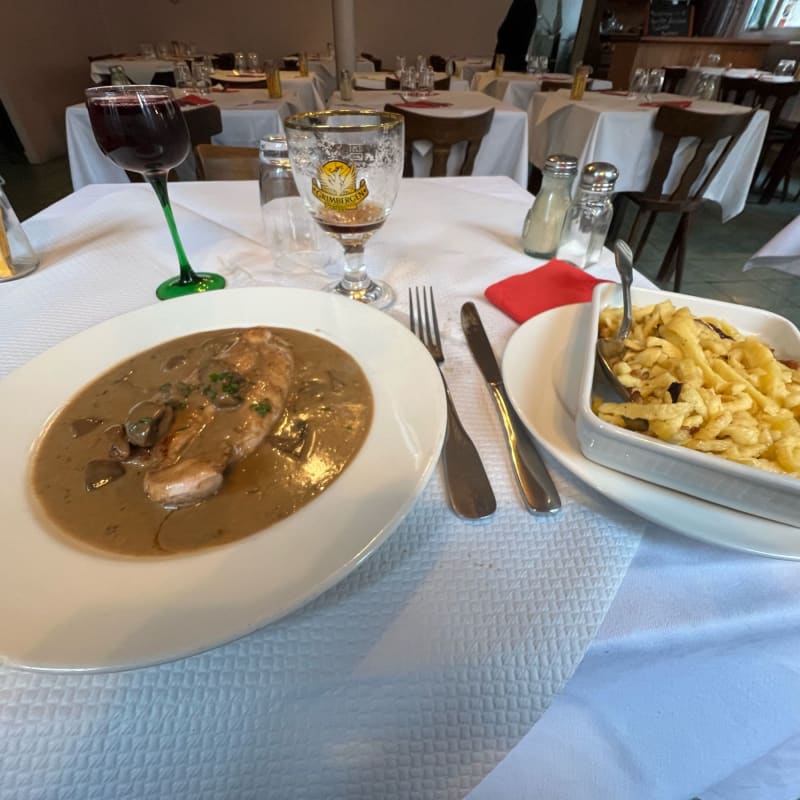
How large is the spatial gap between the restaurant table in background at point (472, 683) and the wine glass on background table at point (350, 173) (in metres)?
0.48

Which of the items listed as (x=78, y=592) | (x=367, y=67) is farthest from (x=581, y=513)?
(x=367, y=67)

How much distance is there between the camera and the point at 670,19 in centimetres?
873

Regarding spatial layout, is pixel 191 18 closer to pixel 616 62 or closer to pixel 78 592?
pixel 616 62

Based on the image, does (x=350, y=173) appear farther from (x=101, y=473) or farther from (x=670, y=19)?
(x=670, y=19)

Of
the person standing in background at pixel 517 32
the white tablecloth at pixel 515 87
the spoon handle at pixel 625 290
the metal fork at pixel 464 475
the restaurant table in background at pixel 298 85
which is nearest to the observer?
the metal fork at pixel 464 475

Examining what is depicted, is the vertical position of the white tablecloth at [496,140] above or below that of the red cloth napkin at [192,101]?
below

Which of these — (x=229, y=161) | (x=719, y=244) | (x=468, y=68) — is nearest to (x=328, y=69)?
(x=468, y=68)

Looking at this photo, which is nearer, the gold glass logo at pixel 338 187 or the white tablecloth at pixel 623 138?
the gold glass logo at pixel 338 187

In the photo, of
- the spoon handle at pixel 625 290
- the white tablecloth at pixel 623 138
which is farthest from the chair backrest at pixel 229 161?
the white tablecloth at pixel 623 138

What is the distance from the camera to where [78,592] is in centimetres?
47

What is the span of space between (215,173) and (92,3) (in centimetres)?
1127

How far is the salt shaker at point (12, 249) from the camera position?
1171mm

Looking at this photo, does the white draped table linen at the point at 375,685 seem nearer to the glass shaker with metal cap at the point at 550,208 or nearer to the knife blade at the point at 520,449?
the knife blade at the point at 520,449

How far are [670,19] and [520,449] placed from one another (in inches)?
466
